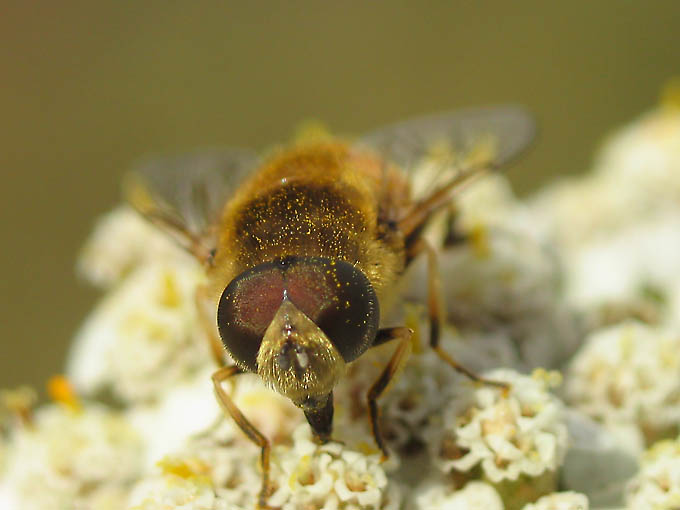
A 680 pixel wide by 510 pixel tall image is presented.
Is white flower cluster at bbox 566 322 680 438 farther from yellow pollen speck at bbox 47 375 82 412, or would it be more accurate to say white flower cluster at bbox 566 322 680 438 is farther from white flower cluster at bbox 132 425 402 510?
yellow pollen speck at bbox 47 375 82 412

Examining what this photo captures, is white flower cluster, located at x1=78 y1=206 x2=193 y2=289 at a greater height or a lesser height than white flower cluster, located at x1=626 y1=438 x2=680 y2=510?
greater

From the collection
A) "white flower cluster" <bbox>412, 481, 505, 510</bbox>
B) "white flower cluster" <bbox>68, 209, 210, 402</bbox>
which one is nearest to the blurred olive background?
"white flower cluster" <bbox>68, 209, 210, 402</bbox>

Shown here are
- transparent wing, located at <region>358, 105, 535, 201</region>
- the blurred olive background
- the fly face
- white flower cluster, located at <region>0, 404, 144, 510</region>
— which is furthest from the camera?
the blurred olive background

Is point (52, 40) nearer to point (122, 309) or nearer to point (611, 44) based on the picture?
point (611, 44)

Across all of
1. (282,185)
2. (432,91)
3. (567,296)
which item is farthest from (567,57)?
(282,185)

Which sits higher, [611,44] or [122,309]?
[611,44]

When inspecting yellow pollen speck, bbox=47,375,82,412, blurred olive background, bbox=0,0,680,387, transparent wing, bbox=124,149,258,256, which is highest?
blurred olive background, bbox=0,0,680,387

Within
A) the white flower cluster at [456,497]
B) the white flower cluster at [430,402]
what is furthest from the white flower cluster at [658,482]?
the white flower cluster at [456,497]

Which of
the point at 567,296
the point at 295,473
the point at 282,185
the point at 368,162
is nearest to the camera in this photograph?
the point at 295,473
